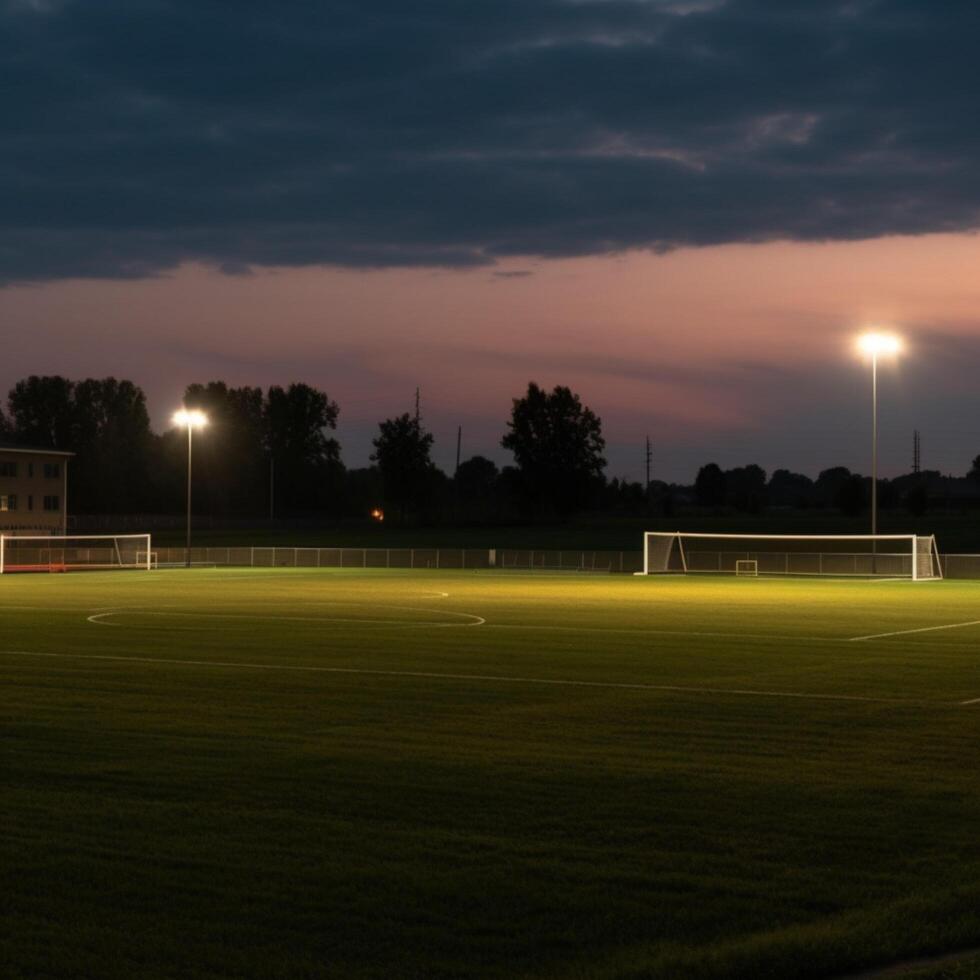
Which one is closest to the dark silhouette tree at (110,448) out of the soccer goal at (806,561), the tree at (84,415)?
the tree at (84,415)

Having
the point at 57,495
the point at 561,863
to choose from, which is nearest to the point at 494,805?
the point at 561,863

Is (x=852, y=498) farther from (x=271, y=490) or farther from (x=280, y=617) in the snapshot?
(x=280, y=617)

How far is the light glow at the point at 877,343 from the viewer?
6188 centimetres

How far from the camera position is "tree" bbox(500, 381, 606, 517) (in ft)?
577

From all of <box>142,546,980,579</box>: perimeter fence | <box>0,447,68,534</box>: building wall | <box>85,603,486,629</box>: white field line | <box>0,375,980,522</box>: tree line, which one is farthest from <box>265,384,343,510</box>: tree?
<box>85,603,486,629</box>: white field line

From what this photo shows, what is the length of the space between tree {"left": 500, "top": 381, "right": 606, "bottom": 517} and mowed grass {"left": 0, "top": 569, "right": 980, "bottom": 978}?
149628mm

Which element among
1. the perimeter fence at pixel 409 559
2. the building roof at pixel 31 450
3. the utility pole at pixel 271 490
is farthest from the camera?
the utility pole at pixel 271 490

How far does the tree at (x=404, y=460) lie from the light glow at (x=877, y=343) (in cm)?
11155

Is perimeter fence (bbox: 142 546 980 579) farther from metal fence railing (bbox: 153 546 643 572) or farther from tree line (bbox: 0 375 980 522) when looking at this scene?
tree line (bbox: 0 375 980 522)

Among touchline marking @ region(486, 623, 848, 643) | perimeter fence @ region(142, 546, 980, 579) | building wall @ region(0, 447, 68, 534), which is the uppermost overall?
building wall @ region(0, 447, 68, 534)

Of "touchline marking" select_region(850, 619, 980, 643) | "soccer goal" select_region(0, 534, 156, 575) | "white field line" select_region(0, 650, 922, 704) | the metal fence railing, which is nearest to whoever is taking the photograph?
"white field line" select_region(0, 650, 922, 704)

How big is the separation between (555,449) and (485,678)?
157 meters

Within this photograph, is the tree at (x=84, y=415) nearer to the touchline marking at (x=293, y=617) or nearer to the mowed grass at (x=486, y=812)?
the touchline marking at (x=293, y=617)

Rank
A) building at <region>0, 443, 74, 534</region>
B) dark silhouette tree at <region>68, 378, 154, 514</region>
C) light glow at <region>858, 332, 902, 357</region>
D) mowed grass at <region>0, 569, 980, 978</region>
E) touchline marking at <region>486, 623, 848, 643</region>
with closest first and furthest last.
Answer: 1. mowed grass at <region>0, 569, 980, 978</region>
2. touchline marking at <region>486, 623, 848, 643</region>
3. light glow at <region>858, 332, 902, 357</region>
4. building at <region>0, 443, 74, 534</region>
5. dark silhouette tree at <region>68, 378, 154, 514</region>
